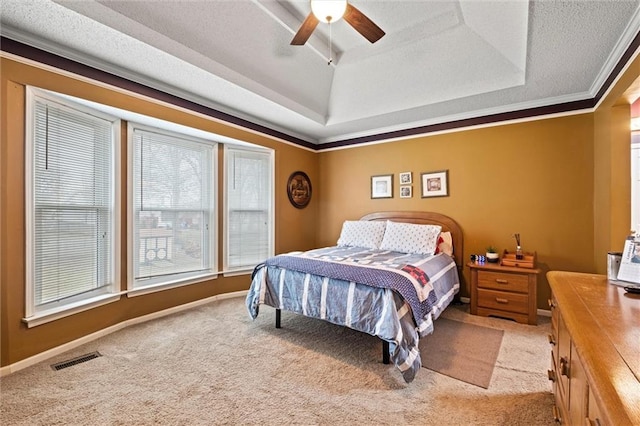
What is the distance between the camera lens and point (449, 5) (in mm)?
2496

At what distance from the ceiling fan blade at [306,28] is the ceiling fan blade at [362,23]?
0.23 meters

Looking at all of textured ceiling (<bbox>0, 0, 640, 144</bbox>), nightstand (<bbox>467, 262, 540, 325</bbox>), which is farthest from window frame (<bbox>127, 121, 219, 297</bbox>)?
nightstand (<bbox>467, 262, 540, 325</bbox>)

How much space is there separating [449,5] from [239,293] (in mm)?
4137

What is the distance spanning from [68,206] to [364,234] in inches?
130

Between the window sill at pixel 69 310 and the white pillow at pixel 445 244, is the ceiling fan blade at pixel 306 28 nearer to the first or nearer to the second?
Answer: the white pillow at pixel 445 244

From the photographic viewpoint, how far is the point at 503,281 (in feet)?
10.3

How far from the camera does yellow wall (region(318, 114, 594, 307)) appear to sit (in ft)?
10.4

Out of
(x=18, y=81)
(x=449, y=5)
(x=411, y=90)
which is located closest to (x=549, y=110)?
(x=411, y=90)

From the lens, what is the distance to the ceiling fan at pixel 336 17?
1859 mm

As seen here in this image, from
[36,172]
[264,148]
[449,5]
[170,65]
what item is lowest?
[36,172]

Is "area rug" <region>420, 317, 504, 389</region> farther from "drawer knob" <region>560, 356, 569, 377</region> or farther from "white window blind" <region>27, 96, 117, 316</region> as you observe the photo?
"white window blind" <region>27, 96, 117, 316</region>

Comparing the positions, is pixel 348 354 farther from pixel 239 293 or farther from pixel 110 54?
pixel 110 54

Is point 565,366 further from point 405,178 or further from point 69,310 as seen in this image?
point 69,310

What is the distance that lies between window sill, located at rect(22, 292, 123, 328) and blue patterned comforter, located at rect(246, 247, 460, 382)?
138 centimetres
